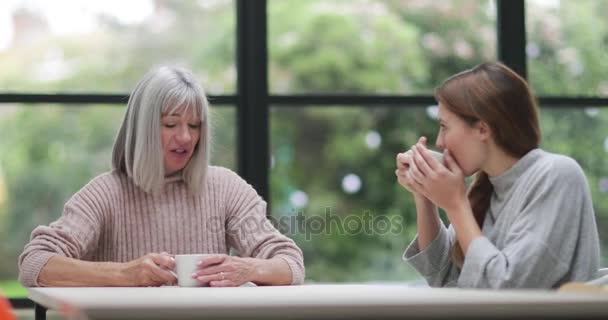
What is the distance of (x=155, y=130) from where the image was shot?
2.34 meters

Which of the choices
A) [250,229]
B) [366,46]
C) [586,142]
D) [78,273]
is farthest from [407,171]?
[586,142]

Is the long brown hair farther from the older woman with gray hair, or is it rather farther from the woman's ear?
the older woman with gray hair

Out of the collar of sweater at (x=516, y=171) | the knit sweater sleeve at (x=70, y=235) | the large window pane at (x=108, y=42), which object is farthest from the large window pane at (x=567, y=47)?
the knit sweater sleeve at (x=70, y=235)

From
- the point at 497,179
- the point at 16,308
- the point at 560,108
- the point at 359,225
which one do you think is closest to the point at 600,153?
the point at 560,108

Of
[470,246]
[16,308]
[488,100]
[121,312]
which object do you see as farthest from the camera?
[16,308]

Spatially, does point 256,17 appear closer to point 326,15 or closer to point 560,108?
point 326,15

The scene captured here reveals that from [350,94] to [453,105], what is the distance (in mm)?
1442

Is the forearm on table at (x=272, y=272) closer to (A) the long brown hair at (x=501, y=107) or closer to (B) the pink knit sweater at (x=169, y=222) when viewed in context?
(B) the pink knit sweater at (x=169, y=222)

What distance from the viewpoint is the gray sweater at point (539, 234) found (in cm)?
179

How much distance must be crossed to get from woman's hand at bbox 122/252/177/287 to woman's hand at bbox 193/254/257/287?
0.08m

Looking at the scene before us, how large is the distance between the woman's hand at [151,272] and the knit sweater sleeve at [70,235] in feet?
0.77

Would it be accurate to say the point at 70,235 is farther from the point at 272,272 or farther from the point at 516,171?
the point at 516,171

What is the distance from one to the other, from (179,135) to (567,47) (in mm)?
1960

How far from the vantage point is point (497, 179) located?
203cm
